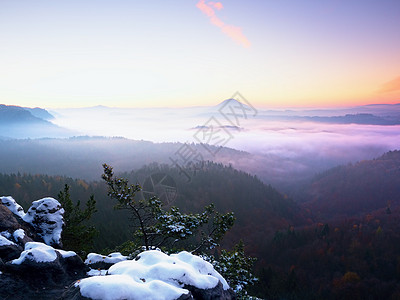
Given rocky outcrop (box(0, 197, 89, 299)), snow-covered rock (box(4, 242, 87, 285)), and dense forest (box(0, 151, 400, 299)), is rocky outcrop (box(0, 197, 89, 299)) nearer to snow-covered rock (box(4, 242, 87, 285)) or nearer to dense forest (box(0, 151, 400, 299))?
snow-covered rock (box(4, 242, 87, 285))

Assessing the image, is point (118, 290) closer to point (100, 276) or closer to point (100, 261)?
point (100, 276)

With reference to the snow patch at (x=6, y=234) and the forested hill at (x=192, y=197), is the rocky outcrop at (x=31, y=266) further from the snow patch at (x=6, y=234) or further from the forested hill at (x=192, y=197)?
the forested hill at (x=192, y=197)

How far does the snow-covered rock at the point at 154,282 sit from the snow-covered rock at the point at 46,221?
38.5 feet

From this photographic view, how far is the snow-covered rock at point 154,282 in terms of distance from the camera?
752 cm

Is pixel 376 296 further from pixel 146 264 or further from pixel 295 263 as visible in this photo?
pixel 146 264

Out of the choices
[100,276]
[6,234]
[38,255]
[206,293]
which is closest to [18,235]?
[6,234]

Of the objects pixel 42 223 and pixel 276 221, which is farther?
pixel 276 221

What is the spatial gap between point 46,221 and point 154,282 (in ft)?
49.6

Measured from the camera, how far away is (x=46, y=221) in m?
19.2

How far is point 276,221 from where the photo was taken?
608ft

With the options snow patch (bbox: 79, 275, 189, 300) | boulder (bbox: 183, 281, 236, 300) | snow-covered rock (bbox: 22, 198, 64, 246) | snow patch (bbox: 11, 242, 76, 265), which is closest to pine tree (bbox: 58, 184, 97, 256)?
snow-covered rock (bbox: 22, 198, 64, 246)

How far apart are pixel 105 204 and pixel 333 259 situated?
125 meters

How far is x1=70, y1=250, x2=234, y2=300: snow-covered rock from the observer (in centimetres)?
752

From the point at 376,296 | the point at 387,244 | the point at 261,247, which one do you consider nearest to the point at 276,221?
the point at 261,247
